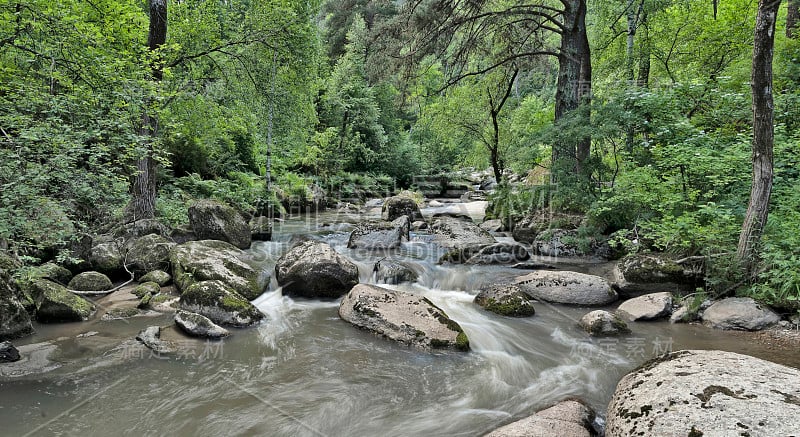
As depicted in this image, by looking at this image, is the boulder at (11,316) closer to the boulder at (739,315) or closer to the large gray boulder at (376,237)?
the large gray boulder at (376,237)

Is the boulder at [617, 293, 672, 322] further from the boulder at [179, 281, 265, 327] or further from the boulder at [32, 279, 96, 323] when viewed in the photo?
the boulder at [32, 279, 96, 323]

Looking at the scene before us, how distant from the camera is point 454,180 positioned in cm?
2995

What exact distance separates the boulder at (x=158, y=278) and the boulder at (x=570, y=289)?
6.95 meters

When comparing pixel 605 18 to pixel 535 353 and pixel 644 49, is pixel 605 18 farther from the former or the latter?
pixel 535 353

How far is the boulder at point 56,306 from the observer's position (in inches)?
230

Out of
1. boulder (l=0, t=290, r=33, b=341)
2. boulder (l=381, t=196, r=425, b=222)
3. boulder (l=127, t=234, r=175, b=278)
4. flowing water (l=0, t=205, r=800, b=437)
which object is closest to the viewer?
flowing water (l=0, t=205, r=800, b=437)

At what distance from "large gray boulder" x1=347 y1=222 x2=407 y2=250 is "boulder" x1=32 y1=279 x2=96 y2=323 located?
20.6 ft

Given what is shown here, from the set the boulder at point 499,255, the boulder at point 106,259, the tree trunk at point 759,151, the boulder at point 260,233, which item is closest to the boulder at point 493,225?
the boulder at point 499,255

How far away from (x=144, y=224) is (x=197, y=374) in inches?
243

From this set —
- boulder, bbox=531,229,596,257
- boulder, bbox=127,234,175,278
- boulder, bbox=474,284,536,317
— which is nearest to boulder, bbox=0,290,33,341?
boulder, bbox=127,234,175,278

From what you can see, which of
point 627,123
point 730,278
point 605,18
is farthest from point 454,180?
point 730,278

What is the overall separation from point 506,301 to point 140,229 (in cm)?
829

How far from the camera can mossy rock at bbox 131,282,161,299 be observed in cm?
710

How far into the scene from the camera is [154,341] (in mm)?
5367
